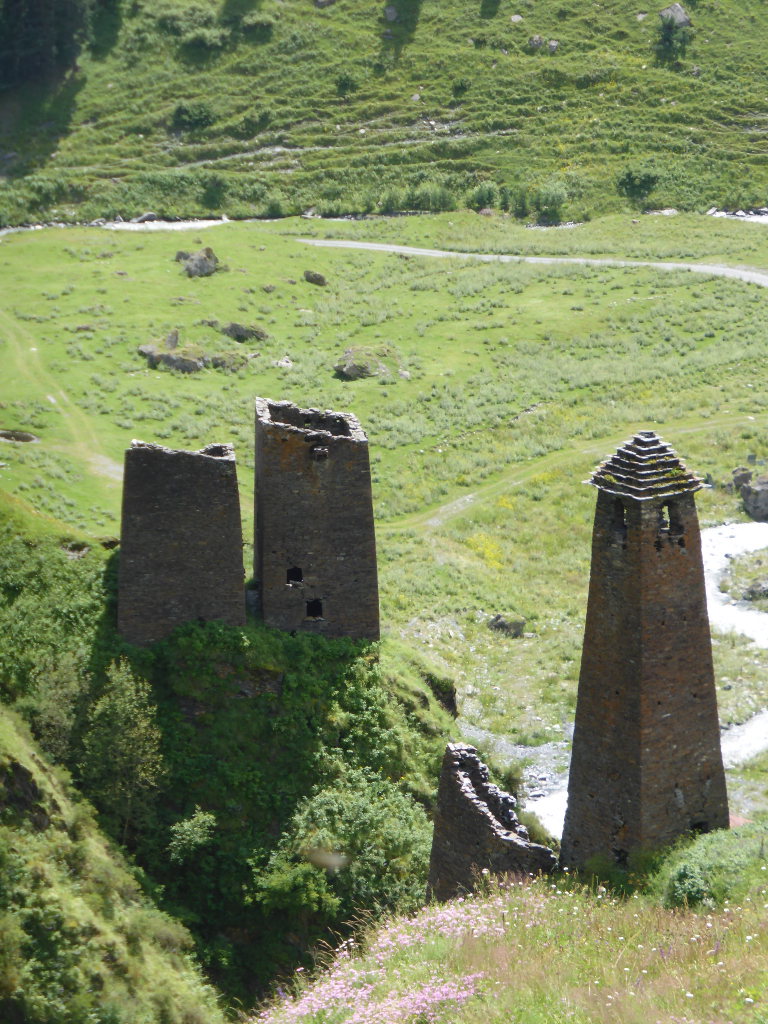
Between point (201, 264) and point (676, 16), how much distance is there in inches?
2383

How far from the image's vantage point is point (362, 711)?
104ft

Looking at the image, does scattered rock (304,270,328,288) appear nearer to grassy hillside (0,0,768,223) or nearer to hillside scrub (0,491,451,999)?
grassy hillside (0,0,768,223)

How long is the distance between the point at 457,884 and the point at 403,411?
41262mm

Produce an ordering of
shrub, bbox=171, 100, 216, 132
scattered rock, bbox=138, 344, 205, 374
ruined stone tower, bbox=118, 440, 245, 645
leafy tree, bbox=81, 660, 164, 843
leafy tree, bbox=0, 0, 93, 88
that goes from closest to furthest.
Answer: leafy tree, bbox=81, 660, 164, 843 → ruined stone tower, bbox=118, 440, 245, 645 → scattered rock, bbox=138, 344, 205, 374 → leafy tree, bbox=0, 0, 93, 88 → shrub, bbox=171, 100, 216, 132

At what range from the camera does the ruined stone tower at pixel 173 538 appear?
30.6 meters

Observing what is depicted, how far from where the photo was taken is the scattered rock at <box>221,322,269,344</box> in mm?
70125

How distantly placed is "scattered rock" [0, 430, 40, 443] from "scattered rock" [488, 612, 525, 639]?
1844 cm

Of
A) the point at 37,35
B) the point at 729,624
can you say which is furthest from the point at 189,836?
the point at 37,35

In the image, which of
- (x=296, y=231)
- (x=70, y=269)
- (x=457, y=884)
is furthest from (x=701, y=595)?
(x=296, y=231)

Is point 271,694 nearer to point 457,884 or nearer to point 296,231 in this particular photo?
point 457,884

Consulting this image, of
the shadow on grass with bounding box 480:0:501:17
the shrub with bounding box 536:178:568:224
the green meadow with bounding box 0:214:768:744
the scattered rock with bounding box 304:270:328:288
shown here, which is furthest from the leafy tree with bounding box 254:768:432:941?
the shadow on grass with bounding box 480:0:501:17

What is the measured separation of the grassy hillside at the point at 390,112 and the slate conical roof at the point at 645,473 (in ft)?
250

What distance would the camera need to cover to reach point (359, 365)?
67.7 metres

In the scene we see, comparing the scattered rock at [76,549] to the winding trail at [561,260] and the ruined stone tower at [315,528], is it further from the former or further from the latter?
the winding trail at [561,260]
